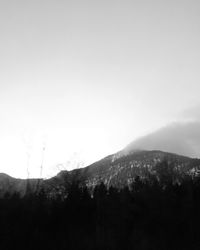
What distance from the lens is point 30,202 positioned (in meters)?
37.9

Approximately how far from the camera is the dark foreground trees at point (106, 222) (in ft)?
97.5

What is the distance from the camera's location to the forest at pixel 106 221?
29.7 metres

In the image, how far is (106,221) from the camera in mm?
38281

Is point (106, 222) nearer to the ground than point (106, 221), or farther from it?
nearer to the ground

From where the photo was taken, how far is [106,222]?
37.8 metres

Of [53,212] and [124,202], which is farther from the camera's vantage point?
[124,202]

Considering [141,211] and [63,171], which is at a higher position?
[63,171]

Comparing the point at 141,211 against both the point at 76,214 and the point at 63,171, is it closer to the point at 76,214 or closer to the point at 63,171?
the point at 76,214

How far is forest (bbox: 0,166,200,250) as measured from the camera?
29.7 metres

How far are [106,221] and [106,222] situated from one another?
0.44 metres

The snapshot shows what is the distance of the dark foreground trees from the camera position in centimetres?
2972

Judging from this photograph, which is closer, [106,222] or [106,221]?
[106,222]

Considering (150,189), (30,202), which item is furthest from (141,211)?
(30,202)

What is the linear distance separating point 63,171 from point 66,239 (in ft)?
25.9
